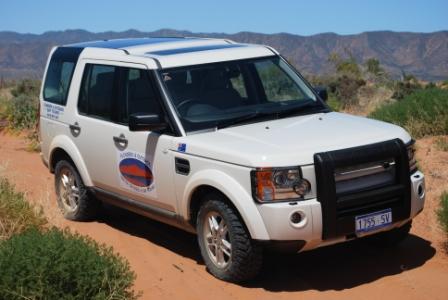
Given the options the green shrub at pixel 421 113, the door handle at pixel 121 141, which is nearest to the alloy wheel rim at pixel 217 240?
the door handle at pixel 121 141

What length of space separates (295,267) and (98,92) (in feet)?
8.74

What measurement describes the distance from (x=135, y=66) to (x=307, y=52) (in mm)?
63675

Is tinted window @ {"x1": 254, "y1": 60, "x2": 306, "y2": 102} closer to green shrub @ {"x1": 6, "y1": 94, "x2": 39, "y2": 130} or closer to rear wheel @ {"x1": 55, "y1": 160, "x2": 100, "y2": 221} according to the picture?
Result: rear wheel @ {"x1": 55, "y1": 160, "x2": 100, "y2": 221}

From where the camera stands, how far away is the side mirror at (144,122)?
21.5ft

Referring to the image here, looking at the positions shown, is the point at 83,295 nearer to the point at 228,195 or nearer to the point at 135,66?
the point at 228,195

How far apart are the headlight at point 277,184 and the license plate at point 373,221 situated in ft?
1.82

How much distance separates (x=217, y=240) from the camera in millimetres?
6301

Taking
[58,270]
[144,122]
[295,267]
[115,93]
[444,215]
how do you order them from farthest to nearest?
1. [115,93]
2. [444,215]
3. [295,267]
4. [144,122]
5. [58,270]

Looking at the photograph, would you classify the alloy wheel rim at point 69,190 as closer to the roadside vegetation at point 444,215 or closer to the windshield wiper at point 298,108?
A: the windshield wiper at point 298,108

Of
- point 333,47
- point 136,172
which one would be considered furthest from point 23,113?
point 333,47

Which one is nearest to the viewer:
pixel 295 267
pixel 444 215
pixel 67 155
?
pixel 295 267

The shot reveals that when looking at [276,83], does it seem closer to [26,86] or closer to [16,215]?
[16,215]

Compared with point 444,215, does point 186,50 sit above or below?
above

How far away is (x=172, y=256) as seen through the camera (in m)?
7.12
